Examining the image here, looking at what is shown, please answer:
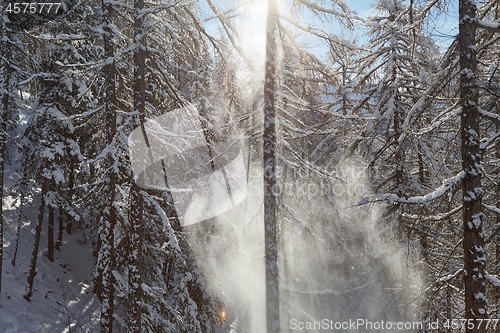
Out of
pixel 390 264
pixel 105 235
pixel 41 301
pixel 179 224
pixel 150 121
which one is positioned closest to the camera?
pixel 150 121

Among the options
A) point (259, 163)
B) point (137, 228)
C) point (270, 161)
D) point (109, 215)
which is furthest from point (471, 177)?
point (109, 215)

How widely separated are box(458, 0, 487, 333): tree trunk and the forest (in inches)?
1.2

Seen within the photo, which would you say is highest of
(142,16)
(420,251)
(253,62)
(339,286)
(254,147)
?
(142,16)

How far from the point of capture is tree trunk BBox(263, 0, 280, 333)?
904cm

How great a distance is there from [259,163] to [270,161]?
1.44m

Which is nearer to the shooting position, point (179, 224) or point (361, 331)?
point (179, 224)

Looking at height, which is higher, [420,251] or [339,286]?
[420,251]

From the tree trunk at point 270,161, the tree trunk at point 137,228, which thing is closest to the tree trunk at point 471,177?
the tree trunk at point 270,161

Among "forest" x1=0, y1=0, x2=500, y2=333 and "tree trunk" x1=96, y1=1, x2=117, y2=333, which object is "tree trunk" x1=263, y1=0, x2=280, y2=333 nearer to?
"forest" x1=0, y1=0, x2=500, y2=333

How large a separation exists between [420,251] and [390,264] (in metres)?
2.16

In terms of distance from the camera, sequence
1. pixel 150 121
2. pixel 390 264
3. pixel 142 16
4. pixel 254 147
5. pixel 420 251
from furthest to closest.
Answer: pixel 390 264
pixel 420 251
pixel 254 147
pixel 150 121
pixel 142 16

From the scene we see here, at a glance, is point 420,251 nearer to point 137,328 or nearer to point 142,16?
→ point 137,328

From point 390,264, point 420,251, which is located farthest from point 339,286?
point 420,251

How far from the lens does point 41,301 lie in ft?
55.3
